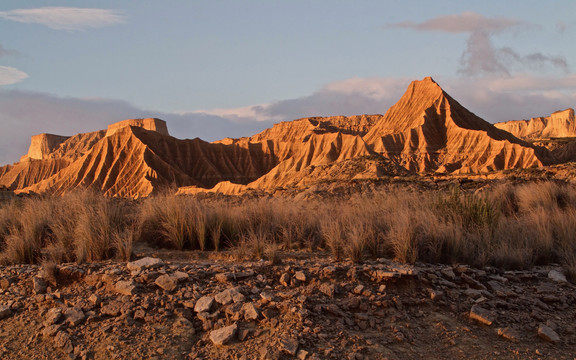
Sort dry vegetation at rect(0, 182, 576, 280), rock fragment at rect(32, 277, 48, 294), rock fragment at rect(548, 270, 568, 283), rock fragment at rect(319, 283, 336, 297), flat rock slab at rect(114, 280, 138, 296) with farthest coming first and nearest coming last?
dry vegetation at rect(0, 182, 576, 280) → rock fragment at rect(548, 270, 568, 283) → rock fragment at rect(32, 277, 48, 294) → flat rock slab at rect(114, 280, 138, 296) → rock fragment at rect(319, 283, 336, 297)

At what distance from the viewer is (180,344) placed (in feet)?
12.2

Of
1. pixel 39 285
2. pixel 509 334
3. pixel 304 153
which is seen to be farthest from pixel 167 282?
pixel 304 153

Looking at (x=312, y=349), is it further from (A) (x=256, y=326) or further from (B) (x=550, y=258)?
(B) (x=550, y=258)

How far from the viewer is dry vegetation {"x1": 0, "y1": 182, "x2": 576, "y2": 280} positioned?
5781 mm

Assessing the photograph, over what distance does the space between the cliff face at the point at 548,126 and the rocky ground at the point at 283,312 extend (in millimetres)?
138668

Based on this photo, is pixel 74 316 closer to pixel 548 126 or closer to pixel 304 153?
pixel 304 153

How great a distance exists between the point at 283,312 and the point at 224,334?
0.58 meters

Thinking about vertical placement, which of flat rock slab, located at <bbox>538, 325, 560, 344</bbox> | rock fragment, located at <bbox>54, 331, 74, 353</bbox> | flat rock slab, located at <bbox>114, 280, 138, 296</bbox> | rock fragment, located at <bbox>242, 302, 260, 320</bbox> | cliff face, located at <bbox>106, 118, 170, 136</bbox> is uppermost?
cliff face, located at <bbox>106, 118, 170, 136</bbox>

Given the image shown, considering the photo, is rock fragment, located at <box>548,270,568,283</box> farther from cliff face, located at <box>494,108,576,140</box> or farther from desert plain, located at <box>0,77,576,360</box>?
cliff face, located at <box>494,108,576,140</box>

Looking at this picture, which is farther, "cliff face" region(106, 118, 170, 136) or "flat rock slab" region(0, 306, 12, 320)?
"cliff face" region(106, 118, 170, 136)

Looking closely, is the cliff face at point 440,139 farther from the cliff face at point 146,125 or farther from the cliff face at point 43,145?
the cliff face at point 43,145

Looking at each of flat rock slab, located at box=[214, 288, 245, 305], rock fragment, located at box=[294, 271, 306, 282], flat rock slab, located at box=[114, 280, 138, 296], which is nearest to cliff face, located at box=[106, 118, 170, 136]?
flat rock slab, located at box=[114, 280, 138, 296]

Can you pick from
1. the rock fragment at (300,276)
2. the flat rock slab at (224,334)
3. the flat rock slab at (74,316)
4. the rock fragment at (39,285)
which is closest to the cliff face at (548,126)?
the rock fragment at (300,276)

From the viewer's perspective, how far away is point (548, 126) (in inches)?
5497
